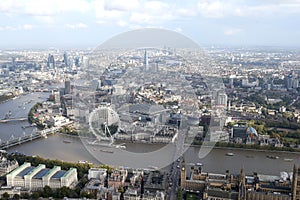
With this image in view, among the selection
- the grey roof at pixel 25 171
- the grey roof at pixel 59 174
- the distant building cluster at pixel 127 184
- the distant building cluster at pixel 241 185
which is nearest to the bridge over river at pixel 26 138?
the grey roof at pixel 25 171

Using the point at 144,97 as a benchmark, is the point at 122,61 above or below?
above

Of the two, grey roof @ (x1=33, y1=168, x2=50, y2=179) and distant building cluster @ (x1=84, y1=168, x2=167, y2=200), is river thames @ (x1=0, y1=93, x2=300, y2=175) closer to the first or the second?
distant building cluster @ (x1=84, y1=168, x2=167, y2=200)

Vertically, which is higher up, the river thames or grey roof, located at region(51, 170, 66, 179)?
grey roof, located at region(51, 170, 66, 179)

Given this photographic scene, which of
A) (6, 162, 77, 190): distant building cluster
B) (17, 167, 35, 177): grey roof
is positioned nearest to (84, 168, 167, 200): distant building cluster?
(6, 162, 77, 190): distant building cluster

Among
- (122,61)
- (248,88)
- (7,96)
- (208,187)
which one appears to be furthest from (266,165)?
(7,96)

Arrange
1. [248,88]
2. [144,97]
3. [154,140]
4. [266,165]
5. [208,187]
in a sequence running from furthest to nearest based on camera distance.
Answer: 1. [248,88]
2. [144,97]
3. [154,140]
4. [266,165]
5. [208,187]

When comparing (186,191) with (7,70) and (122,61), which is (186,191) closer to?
(122,61)

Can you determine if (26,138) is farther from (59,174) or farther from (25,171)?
(59,174)

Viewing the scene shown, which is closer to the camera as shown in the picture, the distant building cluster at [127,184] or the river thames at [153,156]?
the distant building cluster at [127,184]

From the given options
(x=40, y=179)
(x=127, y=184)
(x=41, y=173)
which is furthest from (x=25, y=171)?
(x=127, y=184)

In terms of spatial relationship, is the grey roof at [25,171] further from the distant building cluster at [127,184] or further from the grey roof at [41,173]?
the distant building cluster at [127,184]

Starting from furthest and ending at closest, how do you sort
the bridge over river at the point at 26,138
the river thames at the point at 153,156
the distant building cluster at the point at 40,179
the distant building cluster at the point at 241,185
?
the bridge over river at the point at 26,138, the river thames at the point at 153,156, the distant building cluster at the point at 40,179, the distant building cluster at the point at 241,185
